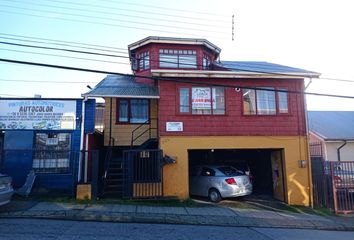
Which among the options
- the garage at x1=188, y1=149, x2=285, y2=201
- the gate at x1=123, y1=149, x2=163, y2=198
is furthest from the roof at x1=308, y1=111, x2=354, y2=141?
the gate at x1=123, y1=149, x2=163, y2=198

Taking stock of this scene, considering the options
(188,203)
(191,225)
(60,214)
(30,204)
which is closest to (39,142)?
(30,204)

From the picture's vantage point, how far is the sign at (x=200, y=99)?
1485 centimetres

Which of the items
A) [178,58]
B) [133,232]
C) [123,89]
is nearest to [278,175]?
[178,58]

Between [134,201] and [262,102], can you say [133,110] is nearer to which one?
[134,201]

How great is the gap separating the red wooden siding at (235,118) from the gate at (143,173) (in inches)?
49.8

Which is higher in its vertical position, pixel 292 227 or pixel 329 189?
pixel 329 189

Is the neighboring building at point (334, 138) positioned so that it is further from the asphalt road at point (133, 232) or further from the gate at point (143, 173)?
the asphalt road at point (133, 232)

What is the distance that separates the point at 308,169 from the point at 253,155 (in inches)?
172

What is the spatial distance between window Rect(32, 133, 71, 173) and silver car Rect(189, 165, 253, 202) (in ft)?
18.6

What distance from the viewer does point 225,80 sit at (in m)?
15.1

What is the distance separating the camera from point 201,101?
1488cm

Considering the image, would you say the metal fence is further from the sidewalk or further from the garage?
the garage

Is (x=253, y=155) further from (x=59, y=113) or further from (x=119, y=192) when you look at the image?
(x=59, y=113)

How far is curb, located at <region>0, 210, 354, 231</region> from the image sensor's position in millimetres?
9977
